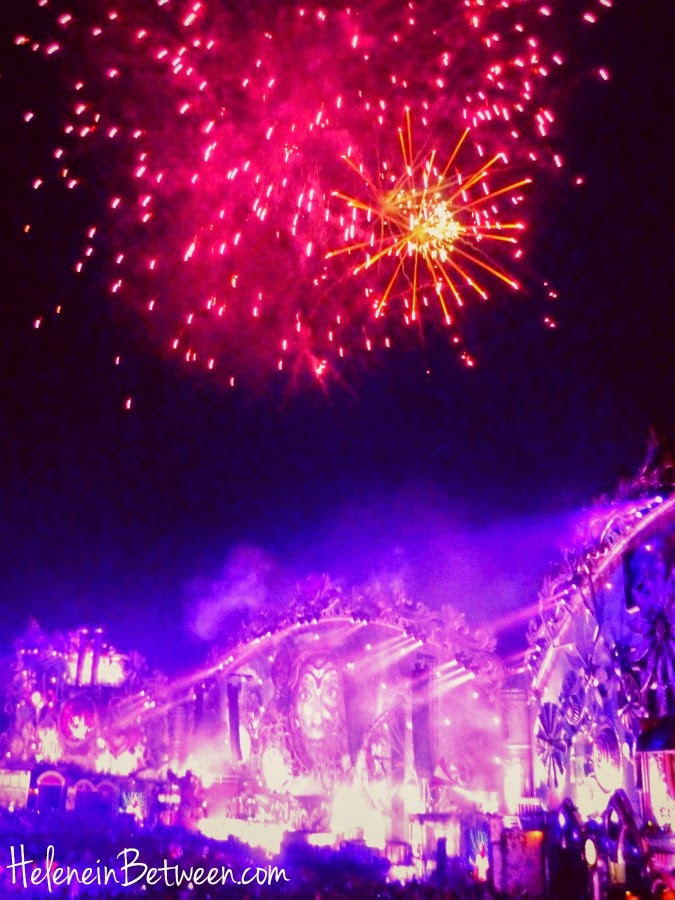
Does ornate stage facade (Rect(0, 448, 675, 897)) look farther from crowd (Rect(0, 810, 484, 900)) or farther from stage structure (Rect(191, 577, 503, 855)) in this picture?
crowd (Rect(0, 810, 484, 900))

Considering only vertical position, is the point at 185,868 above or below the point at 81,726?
below

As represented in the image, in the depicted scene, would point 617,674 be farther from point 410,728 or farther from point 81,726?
point 81,726

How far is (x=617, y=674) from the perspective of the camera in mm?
12875

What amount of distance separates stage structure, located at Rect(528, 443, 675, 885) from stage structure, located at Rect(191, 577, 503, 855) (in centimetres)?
193

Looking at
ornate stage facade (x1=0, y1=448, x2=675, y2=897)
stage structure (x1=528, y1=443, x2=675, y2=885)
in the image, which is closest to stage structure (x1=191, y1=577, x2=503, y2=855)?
ornate stage facade (x1=0, y1=448, x2=675, y2=897)

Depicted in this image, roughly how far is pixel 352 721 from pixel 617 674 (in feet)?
32.1

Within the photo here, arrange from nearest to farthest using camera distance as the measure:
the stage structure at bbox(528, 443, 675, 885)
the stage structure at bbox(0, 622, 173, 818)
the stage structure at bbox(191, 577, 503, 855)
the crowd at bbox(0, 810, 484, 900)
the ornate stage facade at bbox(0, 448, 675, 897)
A: the crowd at bbox(0, 810, 484, 900) < the stage structure at bbox(528, 443, 675, 885) < the ornate stage facade at bbox(0, 448, 675, 897) < the stage structure at bbox(191, 577, 503, 855) < the stage structure at bbox(0, 622, 173, 818)

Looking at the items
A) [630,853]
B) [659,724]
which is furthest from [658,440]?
[630,853]

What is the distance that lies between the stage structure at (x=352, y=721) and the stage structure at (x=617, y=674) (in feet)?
6.34

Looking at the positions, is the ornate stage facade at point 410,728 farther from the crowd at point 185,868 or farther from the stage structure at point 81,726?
the crowd at point 185,868

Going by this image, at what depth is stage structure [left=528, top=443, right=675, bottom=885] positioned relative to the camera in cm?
1147

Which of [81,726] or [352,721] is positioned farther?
[81,726]

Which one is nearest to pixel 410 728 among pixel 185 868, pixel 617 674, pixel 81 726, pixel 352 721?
pixel 352 721

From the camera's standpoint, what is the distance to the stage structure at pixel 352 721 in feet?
57.4
